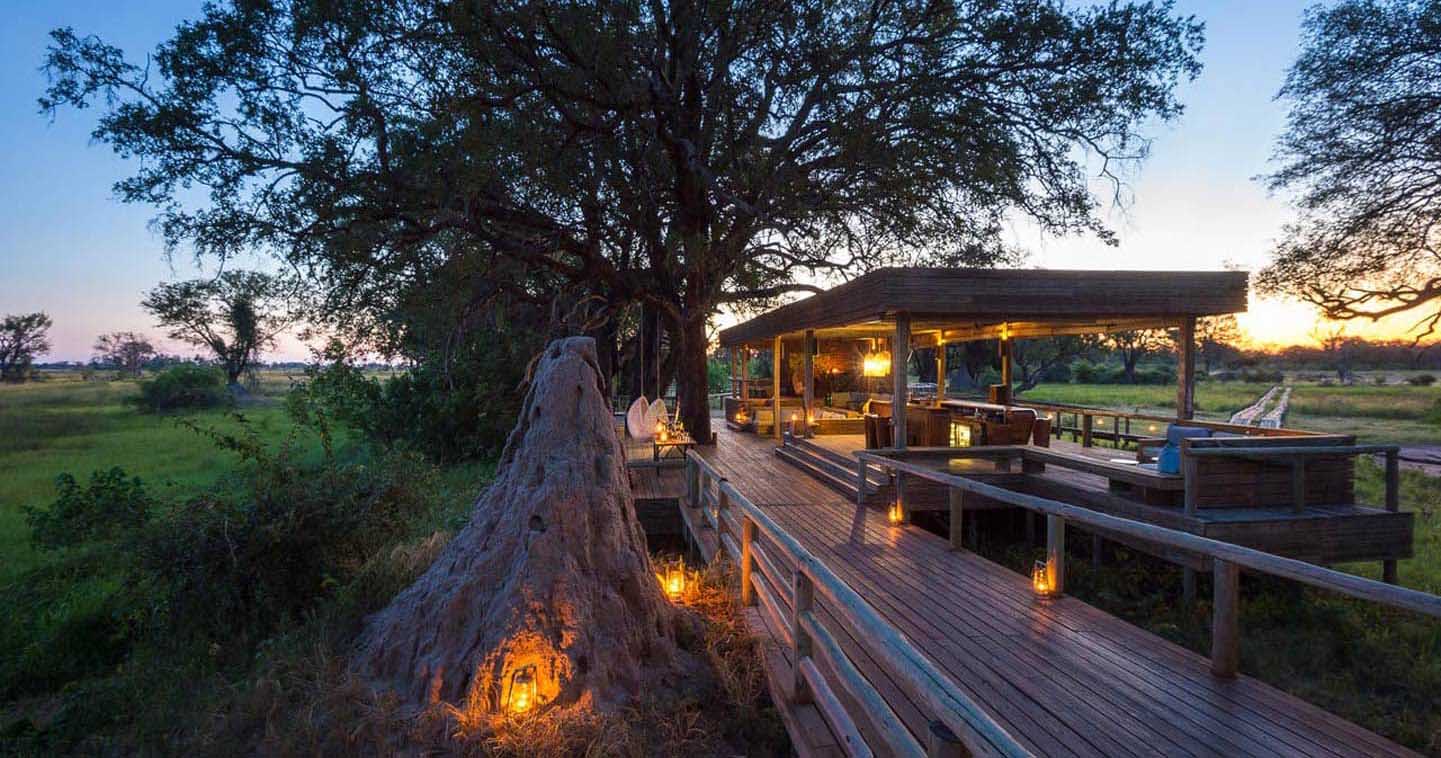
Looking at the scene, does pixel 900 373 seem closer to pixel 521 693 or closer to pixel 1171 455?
pixel 1171 455

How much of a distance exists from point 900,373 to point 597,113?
7806mm

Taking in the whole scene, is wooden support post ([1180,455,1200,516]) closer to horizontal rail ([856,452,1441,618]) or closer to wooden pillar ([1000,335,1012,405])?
horizontal rail ([856,452,1441,618])

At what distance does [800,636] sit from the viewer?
3900 millimetres

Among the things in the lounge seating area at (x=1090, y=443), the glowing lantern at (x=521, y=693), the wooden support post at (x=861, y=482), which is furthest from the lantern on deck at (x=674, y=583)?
the wooden support post at (x=861, y=482)

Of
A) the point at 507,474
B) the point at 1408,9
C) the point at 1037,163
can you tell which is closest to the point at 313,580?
the point at 507,474

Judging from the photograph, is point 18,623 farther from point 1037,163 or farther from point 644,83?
point 1037,163

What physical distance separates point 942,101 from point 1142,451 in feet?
25.2

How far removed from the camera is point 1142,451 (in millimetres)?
8227

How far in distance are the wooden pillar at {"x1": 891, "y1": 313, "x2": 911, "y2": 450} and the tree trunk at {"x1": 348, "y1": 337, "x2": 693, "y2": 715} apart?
18.7 ft

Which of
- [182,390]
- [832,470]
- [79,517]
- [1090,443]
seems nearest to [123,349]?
[182,390]

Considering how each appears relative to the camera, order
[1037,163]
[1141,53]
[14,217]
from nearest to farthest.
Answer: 1. [1141,53]
2. [1037,163]
3. [14,217]

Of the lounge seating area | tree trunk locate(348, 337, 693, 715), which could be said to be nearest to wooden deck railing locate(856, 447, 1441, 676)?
the lounge seating area

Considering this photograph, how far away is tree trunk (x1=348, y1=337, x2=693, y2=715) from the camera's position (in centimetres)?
407

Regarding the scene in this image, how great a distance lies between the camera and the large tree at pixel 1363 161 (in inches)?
550
